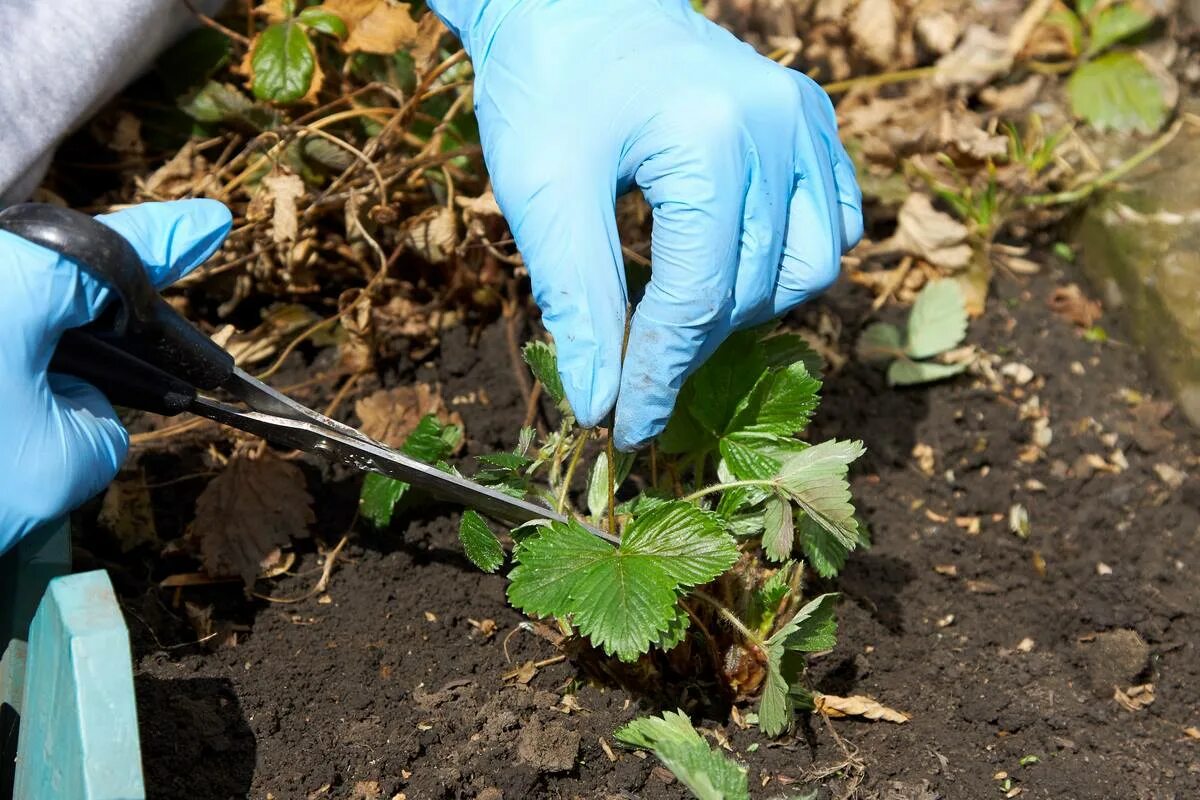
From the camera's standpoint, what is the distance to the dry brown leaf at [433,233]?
6.73 feet

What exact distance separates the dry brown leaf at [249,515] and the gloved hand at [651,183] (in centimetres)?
57

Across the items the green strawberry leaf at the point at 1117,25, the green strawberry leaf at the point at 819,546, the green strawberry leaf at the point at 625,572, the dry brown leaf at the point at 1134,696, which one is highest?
the green strawberry leaf at the point at 1117,25

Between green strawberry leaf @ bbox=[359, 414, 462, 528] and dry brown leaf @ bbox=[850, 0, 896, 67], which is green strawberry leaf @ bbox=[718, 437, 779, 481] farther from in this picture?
dry brown leaf @ bbox=[850, 0, 896, 67]

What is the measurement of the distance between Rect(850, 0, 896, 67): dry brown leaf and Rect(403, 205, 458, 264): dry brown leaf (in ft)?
4.19

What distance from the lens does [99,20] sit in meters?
1.85

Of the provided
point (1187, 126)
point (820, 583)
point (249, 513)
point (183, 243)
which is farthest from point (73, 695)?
point (1187, 126)

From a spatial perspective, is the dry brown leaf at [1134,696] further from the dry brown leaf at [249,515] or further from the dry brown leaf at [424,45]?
the dry brown leaf at [424,45]

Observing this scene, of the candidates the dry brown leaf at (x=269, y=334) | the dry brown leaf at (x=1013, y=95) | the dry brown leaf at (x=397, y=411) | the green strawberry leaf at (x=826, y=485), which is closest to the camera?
the green strawberry leaf at (x=826, y=485)

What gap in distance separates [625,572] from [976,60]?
1.94 metres

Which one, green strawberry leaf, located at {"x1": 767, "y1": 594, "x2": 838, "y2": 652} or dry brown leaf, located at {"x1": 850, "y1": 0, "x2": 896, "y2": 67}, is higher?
dry brown leaf, located at {"x1": 850, "y1": 0, "x2": 896, "y2": 67}

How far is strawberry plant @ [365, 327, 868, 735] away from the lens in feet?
4.55

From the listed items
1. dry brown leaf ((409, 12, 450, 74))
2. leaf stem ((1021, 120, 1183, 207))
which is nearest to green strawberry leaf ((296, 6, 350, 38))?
dry brown leaf ((409, 12, 450, 74))

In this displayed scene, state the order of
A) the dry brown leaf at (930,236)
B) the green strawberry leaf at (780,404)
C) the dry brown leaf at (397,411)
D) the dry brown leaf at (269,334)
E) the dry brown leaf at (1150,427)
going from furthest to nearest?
the dry brown leaf at (930,236)
the dry brown leaf at (1150,427)
the dry brown leaf at (269,334)
the dry brown leaf at (397,411)
the green strawberry leaf at (780,404)

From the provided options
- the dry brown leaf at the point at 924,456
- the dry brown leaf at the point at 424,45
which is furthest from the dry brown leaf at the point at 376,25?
the dry brown leaf at the point at 924,456
